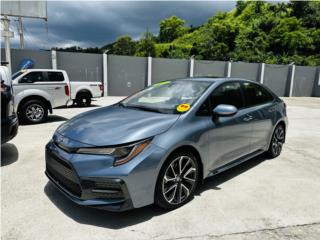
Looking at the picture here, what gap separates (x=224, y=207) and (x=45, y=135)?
489cm

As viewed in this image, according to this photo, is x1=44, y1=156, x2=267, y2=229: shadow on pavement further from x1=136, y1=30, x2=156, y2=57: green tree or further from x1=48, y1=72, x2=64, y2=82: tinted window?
x1=136, y1=30, x2=156, y2=57: green tree

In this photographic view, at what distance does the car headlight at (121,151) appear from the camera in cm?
254

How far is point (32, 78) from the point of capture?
8547 mm

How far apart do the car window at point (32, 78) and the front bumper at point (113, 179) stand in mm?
6734

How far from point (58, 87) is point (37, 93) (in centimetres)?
103

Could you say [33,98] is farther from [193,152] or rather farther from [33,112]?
[193,152]

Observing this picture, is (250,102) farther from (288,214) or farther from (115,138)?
(115,138)

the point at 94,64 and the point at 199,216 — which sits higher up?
the point at 94,64

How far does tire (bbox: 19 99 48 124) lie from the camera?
7.60 meters

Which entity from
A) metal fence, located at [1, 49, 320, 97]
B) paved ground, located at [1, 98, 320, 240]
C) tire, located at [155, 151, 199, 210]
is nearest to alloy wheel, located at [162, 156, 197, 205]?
tire, located at [155, 151, 199, 210]

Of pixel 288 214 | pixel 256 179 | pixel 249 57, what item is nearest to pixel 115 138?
pixel 288 214

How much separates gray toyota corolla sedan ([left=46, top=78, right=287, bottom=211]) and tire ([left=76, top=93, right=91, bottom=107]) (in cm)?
840

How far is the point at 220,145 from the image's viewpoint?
3439mm

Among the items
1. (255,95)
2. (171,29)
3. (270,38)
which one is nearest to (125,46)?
(171,29)
